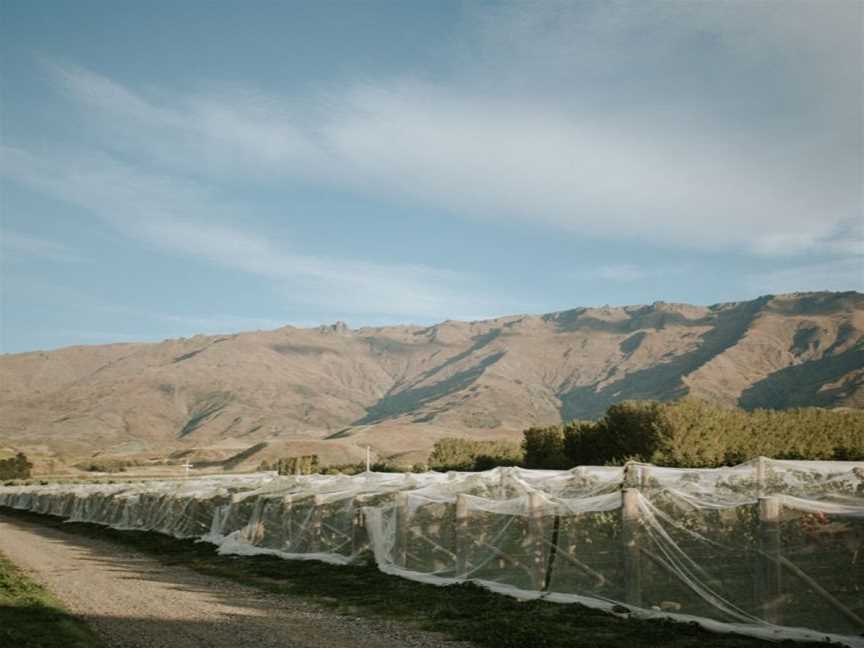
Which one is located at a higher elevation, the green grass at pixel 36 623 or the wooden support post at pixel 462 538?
the wooden support post at pixel 462 538

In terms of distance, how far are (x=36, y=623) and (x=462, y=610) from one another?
21.8 feet

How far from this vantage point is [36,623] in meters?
11.5

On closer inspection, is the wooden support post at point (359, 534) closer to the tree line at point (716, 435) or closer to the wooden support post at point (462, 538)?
the wooden support post at point (462, 538)

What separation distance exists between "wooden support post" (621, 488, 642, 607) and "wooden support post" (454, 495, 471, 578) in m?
4.26

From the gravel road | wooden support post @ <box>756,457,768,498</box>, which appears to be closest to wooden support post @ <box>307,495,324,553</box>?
the gravel road

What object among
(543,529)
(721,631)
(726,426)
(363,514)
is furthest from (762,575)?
(726,426)

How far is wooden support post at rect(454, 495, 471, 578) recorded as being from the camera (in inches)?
586

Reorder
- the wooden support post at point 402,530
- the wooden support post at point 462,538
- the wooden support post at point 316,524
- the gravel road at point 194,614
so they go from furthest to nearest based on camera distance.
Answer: the wooden support post at point 316,524, the wooden support post at point 402,530, the wooden support post at point 462,538, the gravel road at point 194,614

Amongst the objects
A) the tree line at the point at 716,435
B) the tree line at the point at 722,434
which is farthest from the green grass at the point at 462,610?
the tree line at the point at 722,434

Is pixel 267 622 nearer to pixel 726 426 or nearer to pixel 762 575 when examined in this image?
pixel 762 575

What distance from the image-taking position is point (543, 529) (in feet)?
43.3

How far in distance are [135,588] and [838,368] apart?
8191 inches

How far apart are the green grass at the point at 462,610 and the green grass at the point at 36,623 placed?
13.0ft

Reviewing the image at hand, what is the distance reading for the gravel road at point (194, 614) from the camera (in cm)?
1015
